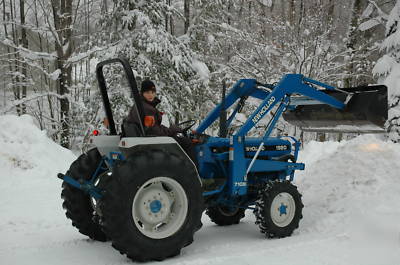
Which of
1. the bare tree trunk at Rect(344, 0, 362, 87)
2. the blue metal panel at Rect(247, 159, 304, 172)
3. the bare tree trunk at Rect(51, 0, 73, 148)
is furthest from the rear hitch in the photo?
the bare tree trunk at Rect(344, 0, 362, 87)

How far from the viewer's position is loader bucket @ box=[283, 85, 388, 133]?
19.2 feet

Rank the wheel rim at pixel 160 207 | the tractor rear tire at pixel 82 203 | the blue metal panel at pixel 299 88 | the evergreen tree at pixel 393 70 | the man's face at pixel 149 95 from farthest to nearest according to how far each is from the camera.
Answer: the evergreen tree at pixel 393 70 < the blue metal panel at pixel 299 88 < the tractor rear tire at pixel 82 203 < the man's face at pixel 149 95 < the wheel rim at pixel 160 207

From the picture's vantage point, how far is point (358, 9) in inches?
608

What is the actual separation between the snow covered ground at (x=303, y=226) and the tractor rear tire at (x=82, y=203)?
15 centimetres

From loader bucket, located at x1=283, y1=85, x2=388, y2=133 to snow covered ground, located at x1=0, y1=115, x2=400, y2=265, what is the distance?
0.73 m

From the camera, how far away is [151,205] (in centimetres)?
440

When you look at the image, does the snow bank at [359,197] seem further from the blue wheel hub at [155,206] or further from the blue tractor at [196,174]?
the blue wheel hub at [155,206]

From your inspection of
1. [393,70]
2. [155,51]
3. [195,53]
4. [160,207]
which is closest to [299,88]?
[160,207]

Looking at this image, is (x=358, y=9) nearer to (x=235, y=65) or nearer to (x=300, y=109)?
(x=235, y=65)

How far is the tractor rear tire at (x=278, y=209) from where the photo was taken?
205 inches

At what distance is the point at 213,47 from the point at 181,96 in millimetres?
3039

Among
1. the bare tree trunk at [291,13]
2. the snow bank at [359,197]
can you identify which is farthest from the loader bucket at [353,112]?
the bare tree trunk at [291,13]

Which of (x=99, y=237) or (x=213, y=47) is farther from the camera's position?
(x=213, y=47)

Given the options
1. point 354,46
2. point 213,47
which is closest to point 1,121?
point 213,47
